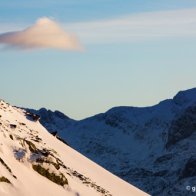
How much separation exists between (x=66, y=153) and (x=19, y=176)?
38519 millimetres

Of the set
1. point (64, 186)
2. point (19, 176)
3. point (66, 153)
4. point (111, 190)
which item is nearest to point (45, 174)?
point (64, 186)

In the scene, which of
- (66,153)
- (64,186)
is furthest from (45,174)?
(66,153)

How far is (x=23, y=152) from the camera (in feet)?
266

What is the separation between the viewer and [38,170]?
82062mm

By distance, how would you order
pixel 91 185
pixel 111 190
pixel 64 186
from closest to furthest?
pixel 64 186, pixel 91 185, pixel 111 190

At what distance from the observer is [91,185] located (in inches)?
3671

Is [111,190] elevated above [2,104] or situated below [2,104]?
below

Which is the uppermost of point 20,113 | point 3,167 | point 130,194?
point 20,113

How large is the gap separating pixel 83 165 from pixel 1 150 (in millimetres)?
33060

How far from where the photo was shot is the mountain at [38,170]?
73.8 meters

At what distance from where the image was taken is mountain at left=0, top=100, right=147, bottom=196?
7381 centimetres

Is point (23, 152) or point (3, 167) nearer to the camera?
point (3, 167)

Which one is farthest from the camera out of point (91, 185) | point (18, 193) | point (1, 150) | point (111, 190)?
point (111, 190)

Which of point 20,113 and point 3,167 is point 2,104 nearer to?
point 20,113
